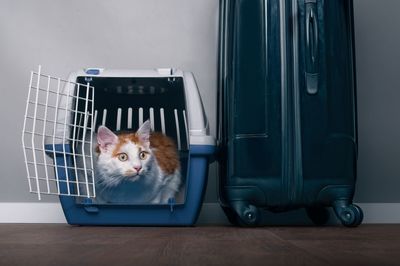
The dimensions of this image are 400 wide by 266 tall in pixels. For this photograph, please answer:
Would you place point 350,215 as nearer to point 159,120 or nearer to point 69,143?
point 159,120

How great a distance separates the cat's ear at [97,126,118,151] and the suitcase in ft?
1.17

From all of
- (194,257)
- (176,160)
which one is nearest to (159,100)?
(176,160)

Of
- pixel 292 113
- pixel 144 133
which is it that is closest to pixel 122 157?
pixel 144 133

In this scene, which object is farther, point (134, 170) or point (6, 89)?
point (6, 89)

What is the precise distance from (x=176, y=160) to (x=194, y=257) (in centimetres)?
85

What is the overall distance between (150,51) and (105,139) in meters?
0.49

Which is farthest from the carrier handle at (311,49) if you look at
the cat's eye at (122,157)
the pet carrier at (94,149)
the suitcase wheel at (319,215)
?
the cat's eye at (122,157)

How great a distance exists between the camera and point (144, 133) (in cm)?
160

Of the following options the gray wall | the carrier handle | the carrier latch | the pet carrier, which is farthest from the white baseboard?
the carrier handle

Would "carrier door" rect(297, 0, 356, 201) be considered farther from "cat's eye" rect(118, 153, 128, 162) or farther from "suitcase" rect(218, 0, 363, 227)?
"cat's eye" rect(118, 153, 128, 162)

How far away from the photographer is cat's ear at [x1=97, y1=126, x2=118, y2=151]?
1566 millimetres

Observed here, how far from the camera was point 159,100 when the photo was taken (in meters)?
1.77

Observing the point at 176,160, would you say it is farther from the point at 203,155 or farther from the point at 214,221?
the point at 214,221

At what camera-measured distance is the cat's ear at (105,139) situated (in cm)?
157
